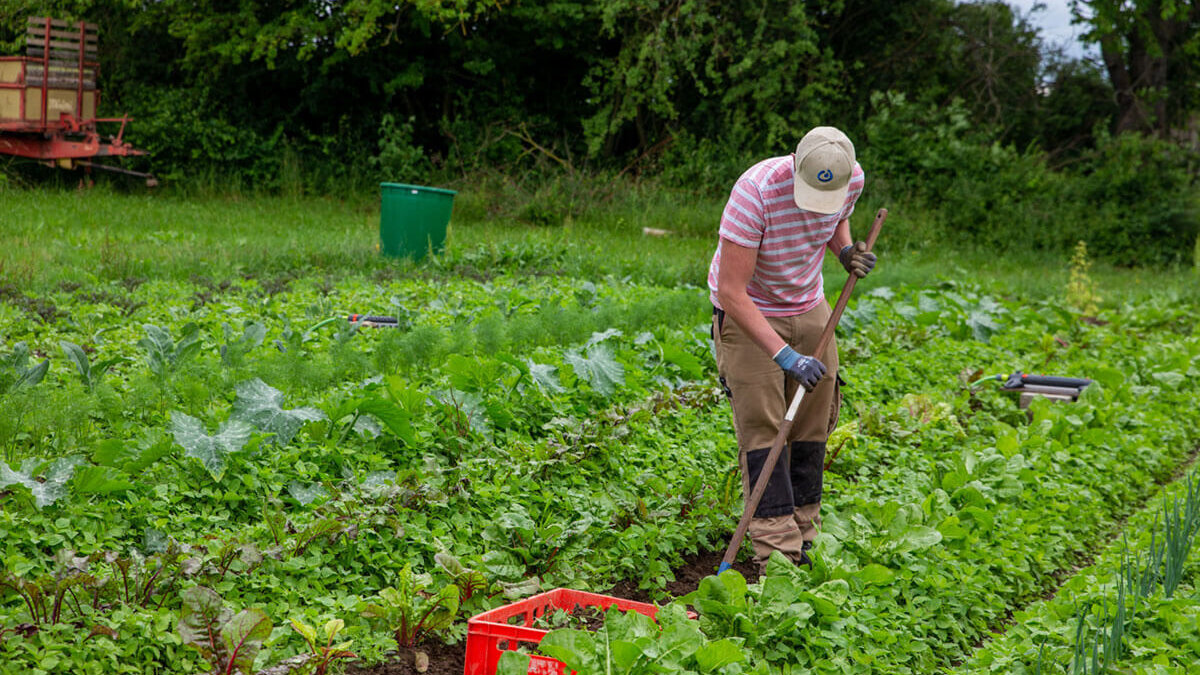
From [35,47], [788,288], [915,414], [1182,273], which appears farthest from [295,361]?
[1182,273]

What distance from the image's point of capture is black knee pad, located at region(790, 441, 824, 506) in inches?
160

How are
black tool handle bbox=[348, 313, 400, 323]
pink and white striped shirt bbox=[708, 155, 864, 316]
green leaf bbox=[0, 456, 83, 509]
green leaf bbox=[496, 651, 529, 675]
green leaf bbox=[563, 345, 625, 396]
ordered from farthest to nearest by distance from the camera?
black tool handle bbox=[348, 313, 400, 323] < green leaf bbox=[563, 345, 625, 396] < pink and white striped shirt bbox=[708, 155, 864, 316] < green leaf bbox=[0, 456, 83, 509] < green leaf bbox=[496, 651, 529, 675]

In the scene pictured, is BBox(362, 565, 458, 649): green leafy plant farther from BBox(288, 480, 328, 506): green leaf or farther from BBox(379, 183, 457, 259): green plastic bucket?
BBox(379, 183, 457, 259): green plastic bucket

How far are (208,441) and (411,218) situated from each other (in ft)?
21.8

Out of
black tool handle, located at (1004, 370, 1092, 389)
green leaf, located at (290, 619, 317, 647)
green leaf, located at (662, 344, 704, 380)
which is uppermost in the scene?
green leaf, located at (662, 344, 704, 380)

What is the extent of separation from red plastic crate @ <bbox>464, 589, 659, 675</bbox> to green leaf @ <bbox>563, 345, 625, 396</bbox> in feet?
6.06

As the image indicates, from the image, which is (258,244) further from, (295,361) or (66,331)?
(295,361)

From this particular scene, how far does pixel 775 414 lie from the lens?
3.88 meters

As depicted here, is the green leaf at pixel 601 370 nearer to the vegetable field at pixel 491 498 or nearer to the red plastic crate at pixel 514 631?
the vegetable field at pixel 491 498

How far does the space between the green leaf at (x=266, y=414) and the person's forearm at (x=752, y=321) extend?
1.66 metres

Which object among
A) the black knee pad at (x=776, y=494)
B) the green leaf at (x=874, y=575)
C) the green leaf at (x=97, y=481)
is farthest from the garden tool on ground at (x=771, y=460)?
the green leaf at (x=97, y=481)

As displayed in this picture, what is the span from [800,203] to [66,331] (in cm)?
480

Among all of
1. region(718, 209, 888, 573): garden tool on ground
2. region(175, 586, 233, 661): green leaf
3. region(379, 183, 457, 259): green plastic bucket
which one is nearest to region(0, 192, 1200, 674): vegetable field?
region(175, 586, 233, 661): green leaf

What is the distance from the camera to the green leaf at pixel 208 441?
367 centimetres
